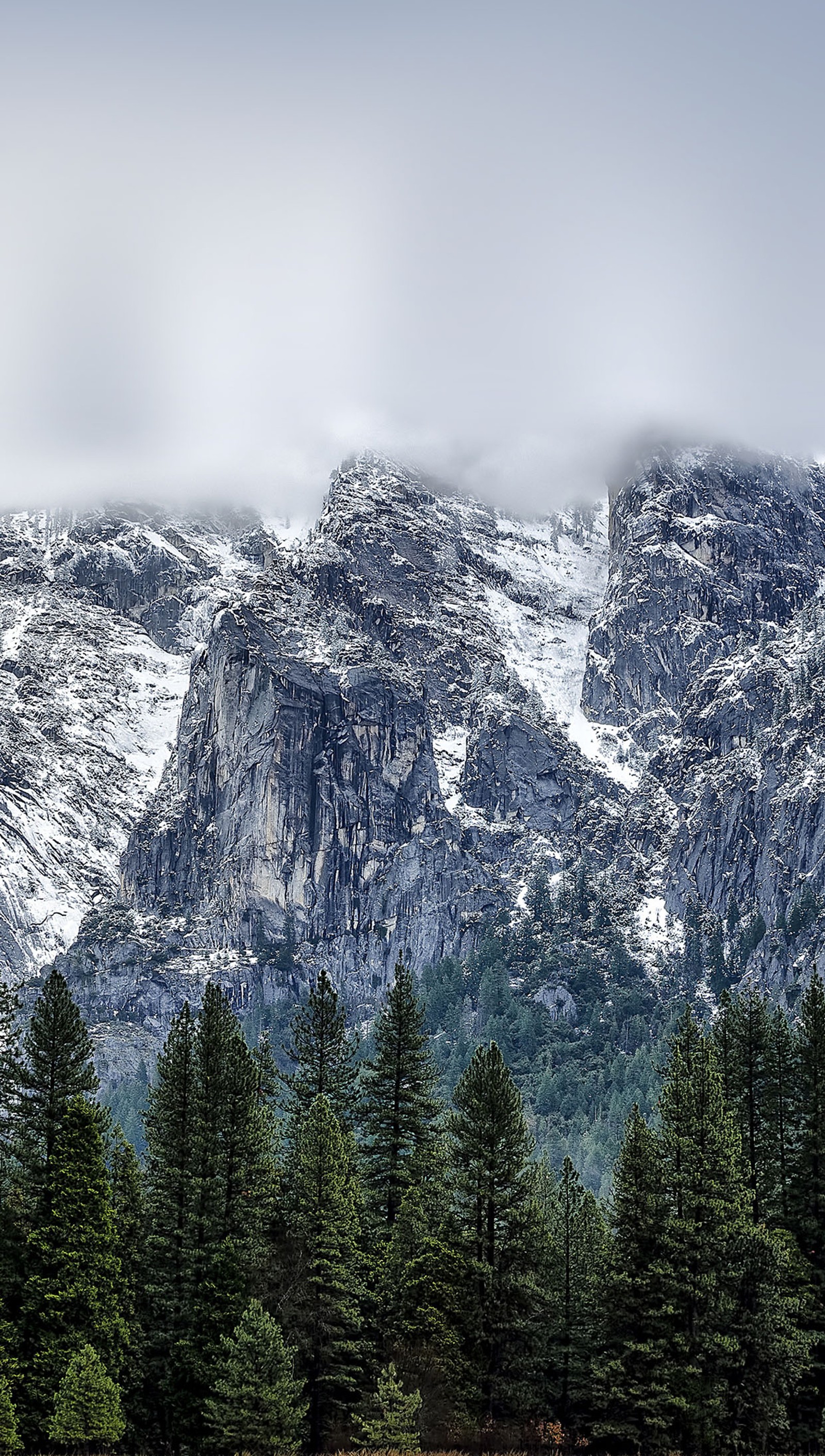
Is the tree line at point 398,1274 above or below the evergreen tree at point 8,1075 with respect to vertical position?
below

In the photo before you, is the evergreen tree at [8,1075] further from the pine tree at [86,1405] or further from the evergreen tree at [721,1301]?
the evergreen tree at [721,1301]

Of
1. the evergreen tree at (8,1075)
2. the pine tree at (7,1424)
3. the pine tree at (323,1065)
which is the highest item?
the pine tree at (323,1065)

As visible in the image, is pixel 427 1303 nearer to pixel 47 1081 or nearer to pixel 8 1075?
pixel 47 1081

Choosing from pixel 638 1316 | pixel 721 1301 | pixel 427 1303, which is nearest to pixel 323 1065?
pixel 427 1303

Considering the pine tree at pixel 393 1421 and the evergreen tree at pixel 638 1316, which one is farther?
the evergreen tree at pixel 638 1316

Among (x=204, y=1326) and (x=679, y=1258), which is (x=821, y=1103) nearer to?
(x=679, y=1258)

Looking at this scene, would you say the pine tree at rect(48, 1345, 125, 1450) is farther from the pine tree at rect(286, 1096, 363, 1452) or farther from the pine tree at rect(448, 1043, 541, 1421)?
the pine tree at rect(448, 1043, 541, 1421)

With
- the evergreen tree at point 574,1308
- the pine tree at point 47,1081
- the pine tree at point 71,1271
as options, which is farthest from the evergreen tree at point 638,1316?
the pine tree at point 47,1081

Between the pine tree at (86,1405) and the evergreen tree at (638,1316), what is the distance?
56.8 feet

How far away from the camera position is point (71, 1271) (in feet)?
178

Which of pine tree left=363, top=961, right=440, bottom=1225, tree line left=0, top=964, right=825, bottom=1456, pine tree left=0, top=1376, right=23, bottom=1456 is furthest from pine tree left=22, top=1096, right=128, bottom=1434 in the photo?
pine tree left=363, top=961, right=440, bottom=1225

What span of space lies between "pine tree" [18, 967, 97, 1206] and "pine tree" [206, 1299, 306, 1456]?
9746mm

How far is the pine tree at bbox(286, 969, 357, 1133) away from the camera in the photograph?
69.4 meters

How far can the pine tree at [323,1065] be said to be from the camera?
69.4m
